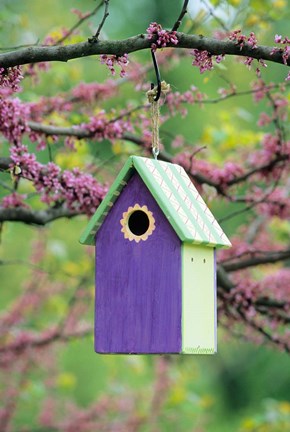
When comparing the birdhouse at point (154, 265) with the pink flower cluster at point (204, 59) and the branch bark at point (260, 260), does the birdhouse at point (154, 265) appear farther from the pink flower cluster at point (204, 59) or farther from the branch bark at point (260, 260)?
the branch bark at point (260, 260)

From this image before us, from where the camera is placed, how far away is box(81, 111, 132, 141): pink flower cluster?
5.09 meters

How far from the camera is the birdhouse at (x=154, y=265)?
3.83 meters

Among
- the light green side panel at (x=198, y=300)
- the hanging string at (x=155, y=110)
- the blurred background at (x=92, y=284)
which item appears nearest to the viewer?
the light green side panel at (x=198, y=300)

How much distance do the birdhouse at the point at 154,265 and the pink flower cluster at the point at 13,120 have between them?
32.8 inches

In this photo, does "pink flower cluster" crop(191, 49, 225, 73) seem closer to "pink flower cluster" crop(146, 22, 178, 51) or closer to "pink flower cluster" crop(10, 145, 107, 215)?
"pink flower cluster" crop(146, 22, 178, 51)

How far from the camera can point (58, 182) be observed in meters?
4.56

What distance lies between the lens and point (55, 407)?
9984 millimetres

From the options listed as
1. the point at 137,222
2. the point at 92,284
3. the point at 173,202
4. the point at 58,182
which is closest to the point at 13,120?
the point at 58,182

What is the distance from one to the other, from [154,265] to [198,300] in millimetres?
227

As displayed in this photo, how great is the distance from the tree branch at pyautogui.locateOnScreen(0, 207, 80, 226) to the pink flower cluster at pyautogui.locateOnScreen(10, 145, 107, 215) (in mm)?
192

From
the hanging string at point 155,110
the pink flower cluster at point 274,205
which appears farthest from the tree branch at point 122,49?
the pink flower cluster at point 274,205

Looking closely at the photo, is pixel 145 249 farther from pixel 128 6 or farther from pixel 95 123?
pixel 128 6

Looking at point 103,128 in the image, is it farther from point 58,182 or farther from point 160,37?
point 160,37

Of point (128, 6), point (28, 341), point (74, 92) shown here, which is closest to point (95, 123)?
point (74, 92)
